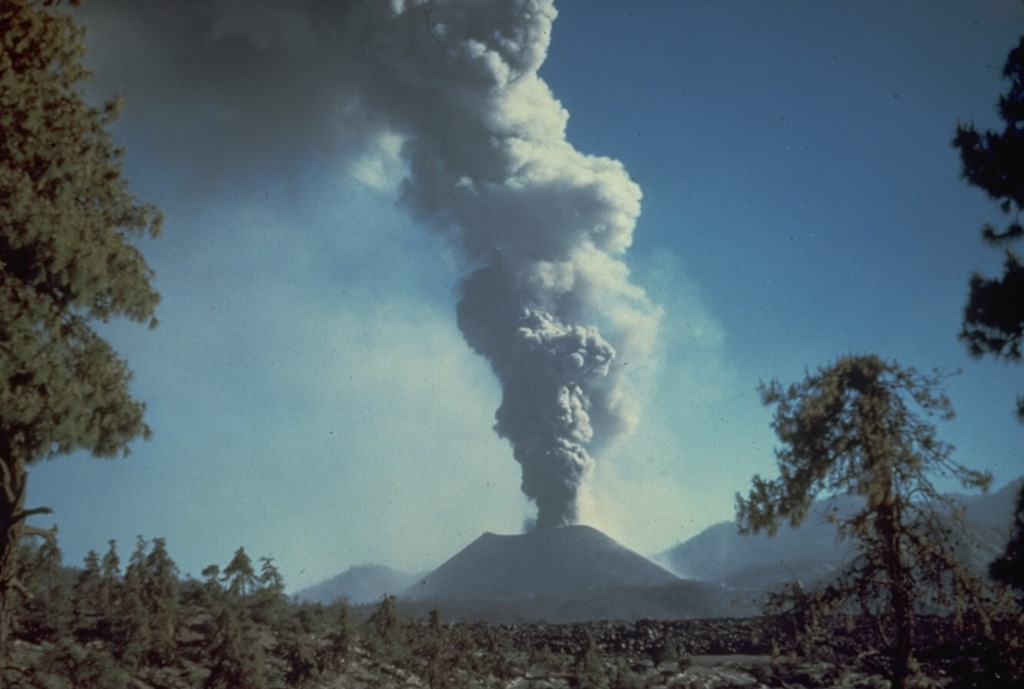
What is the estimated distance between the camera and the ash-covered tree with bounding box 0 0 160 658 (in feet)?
19.3

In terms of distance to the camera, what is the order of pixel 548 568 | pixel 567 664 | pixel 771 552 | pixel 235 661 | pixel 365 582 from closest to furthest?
pixel 235 661, pixel 567 664, pixel 548 568, pixel 771 552, pixel 365 582

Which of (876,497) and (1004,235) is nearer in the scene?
(876,497)

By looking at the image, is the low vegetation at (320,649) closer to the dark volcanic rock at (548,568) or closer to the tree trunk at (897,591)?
the tree trunk at (897,591)

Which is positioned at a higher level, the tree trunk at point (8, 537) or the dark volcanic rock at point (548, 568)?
the tree trunk at point (8, 537)

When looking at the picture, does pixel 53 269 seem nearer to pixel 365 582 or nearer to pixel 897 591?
pixel 897 591

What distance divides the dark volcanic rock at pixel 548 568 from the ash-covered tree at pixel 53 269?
62.8 metres

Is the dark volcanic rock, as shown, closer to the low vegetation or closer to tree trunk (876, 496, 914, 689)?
the low vegetation

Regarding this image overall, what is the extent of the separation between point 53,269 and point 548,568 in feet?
235

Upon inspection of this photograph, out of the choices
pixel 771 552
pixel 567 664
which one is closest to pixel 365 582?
pixel 771 552

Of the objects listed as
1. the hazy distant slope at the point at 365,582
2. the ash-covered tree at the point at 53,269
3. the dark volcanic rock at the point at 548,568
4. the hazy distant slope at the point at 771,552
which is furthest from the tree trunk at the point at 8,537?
the hazy distant slope at the point at 365,582

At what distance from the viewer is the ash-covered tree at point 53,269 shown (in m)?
5.87

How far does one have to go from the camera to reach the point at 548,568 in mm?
71250

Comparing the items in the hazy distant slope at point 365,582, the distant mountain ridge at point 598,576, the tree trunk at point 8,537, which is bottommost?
the hazy distant slope at point 365,582

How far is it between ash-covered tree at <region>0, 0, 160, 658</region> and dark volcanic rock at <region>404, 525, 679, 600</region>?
206ft
